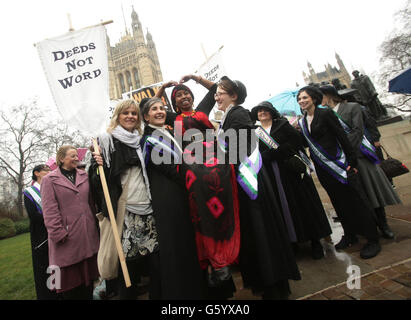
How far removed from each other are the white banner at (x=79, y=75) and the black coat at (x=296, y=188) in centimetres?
197

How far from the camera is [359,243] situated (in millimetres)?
2631

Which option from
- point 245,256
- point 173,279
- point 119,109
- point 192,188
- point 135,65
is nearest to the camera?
point 173,279

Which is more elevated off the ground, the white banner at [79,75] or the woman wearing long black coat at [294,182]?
the white banner at [79,75]

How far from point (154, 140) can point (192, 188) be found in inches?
22.0

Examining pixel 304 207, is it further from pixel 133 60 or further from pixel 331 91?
pixel 133 60

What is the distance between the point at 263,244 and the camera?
1.64 meters

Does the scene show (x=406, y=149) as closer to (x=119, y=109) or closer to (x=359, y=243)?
(x=359, y=243)

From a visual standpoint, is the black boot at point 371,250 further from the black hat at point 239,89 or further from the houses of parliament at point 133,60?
the houses of parliament at point 133,60

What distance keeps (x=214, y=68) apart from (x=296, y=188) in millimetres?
3487

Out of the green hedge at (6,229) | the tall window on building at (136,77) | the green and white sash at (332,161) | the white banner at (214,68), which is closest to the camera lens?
the green and white sash at (332,161)

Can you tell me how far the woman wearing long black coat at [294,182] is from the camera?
250cm

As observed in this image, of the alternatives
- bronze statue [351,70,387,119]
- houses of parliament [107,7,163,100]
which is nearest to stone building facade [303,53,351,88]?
houses of parliament [107,7,163,100]

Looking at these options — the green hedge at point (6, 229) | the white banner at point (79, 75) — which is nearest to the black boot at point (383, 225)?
the white banner at point (79, 75)
